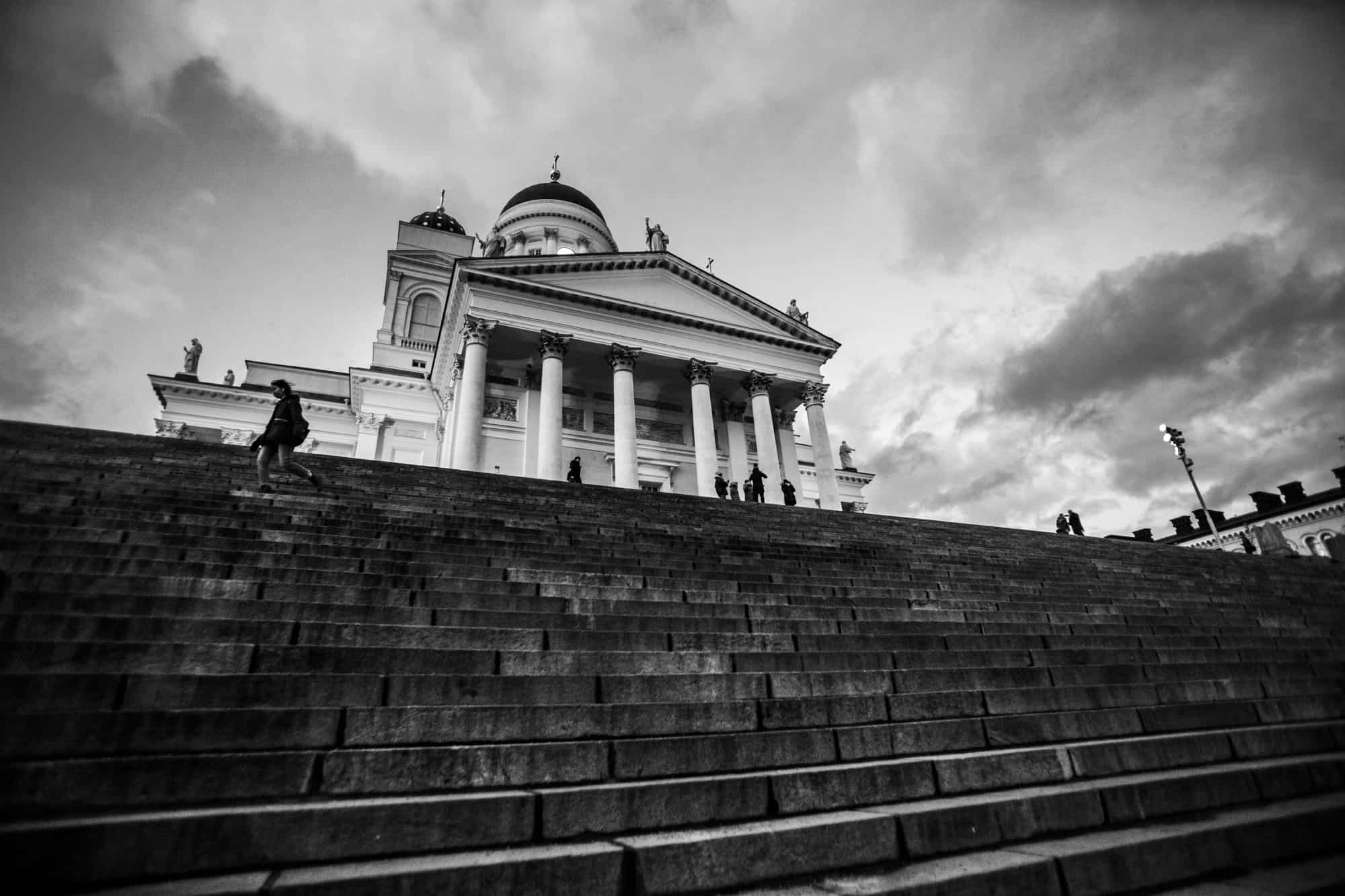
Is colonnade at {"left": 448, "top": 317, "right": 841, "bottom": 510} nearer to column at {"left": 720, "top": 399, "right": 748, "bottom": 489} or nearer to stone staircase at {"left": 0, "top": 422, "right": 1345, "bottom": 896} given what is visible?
column at {"left": 720, "top": 399, "right": 748, "bottom": 489}

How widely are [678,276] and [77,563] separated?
72.9ft

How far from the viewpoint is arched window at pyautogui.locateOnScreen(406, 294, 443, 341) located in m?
35.2

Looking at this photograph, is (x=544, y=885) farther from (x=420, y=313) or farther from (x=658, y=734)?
(x=420, y=313)

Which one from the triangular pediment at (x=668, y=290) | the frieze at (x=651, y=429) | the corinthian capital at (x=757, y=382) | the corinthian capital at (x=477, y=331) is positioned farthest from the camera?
the frieze at (x=651, y=429)

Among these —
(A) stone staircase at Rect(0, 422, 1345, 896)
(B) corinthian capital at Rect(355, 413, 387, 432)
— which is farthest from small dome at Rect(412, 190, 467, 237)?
(A) stone staircase at Rect(0, 422, 1345, 896)

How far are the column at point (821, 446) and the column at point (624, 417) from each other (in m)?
7.20

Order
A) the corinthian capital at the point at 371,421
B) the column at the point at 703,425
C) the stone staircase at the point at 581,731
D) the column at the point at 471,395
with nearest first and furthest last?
1. the stone staircase at the point at 581,731
2. the column at the point at 471,395
3. the column at the point at 703,425
4. the corinthian capital at the point at 371,421

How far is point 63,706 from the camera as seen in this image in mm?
2559

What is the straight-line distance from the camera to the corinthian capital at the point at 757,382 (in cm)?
2394

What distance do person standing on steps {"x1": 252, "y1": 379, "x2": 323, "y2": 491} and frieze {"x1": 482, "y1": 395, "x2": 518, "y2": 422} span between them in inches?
554

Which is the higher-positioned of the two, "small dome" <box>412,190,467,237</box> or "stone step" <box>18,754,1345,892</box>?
"small dome" <box>412,190,467,237</box>

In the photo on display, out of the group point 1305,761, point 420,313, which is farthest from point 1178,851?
point 420,313

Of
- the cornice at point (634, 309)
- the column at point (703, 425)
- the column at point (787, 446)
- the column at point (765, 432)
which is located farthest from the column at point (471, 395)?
the column at point (787, 446)

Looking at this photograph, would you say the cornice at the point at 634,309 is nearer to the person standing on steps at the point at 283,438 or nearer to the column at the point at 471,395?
the column at the point at 471,395
